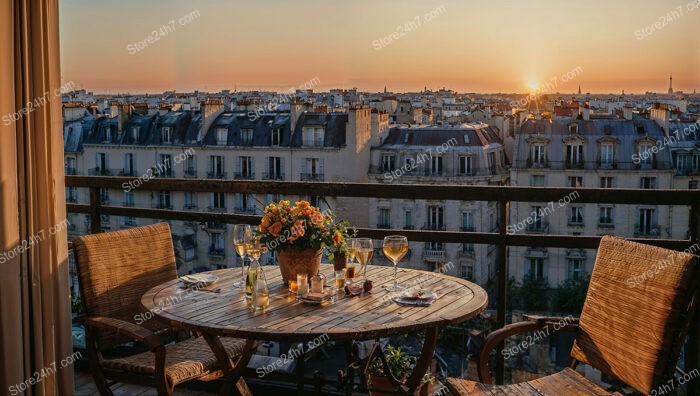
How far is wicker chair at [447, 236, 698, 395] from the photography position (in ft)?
7.63

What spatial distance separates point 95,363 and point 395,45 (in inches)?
1408

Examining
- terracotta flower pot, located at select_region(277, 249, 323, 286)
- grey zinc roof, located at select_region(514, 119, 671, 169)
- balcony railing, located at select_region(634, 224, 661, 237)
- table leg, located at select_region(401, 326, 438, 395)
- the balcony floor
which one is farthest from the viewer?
grey zinc roof, located at select_region(514, 119, 671, 169)

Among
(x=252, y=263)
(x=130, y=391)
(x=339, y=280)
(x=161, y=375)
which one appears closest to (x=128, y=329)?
(x=161, y=375)

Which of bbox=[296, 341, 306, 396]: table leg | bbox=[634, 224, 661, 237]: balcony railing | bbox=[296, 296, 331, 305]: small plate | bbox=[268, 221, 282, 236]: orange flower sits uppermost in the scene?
bbox=[268, 221, 282, 236]: orange flower

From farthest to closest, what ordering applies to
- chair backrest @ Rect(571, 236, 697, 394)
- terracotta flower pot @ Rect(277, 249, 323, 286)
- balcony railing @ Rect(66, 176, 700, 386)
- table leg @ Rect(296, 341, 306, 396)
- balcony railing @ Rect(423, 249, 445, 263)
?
balcony railing @ Rect(423, 249, 445, 263), table leg @ Rect(296, 341, 306, 396), balcony railing @ Rect(66, 176, 700, 386), terracotta flower pot @ Rect(277, 249, 323, 286), chair backrest @ Rect(571, 236, 697, 394)

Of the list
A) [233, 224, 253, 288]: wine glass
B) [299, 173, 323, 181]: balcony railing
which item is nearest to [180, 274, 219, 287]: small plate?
[233, 224, 253, 288]: wine glass

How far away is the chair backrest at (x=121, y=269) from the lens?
298 centimetres

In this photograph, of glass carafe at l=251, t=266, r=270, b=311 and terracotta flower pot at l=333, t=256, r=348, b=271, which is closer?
glass carafe at l=251, t=266, r=270, b=311

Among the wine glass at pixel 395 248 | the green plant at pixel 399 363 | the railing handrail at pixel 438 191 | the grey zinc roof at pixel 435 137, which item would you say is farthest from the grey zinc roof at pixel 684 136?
the wine glass at pixel 395 248

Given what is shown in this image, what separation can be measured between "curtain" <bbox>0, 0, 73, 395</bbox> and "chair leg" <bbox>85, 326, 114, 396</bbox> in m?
0.13

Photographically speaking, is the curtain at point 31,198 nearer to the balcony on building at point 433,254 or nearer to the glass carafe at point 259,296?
the glass carafe at point 259,296

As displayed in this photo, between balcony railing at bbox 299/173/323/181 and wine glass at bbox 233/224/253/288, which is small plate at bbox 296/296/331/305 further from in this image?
balcony railing at bbox 299/173/323/181

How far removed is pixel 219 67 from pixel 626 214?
18.2m

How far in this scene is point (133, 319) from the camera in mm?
3131
